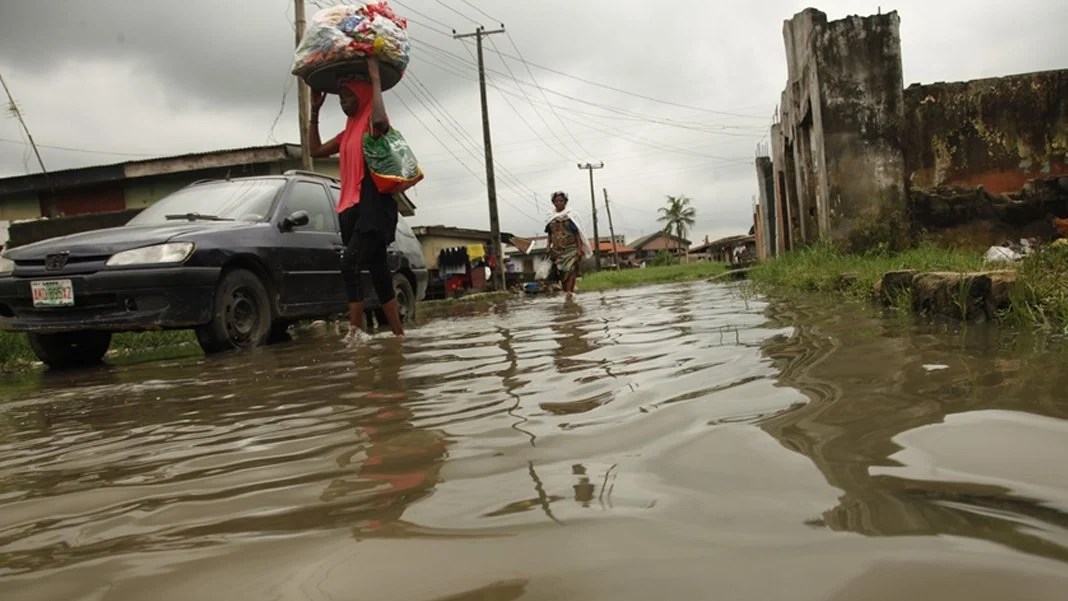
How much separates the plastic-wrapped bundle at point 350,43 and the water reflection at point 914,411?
2.97 m

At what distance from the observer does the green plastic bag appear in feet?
14.8

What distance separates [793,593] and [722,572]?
9 centimetres

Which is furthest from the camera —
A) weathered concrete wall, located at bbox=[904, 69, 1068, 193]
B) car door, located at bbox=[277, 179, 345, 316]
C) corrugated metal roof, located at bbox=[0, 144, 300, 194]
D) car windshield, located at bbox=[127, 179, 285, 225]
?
corrugated metal roof, located at bbox=[0, 144, 300, 194]

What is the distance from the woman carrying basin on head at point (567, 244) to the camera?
10375 mm

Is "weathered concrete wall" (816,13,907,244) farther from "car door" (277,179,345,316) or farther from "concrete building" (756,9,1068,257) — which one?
"car door" (277,179,345,316)

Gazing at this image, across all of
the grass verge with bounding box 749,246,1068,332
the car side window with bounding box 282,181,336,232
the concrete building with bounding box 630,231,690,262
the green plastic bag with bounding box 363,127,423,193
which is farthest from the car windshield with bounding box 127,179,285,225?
the concrete building with bounding box 630,231,690,262

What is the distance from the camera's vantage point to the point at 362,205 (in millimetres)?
4570

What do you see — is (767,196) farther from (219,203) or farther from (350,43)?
(350,43)

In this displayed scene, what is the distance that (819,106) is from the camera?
8.58m

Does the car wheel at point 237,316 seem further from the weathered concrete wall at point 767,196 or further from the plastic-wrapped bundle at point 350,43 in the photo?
the weathered concrete wall at point 767,196

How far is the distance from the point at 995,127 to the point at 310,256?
8.32m

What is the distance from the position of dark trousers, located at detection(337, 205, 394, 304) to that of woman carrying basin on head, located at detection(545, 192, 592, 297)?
18.5 ft

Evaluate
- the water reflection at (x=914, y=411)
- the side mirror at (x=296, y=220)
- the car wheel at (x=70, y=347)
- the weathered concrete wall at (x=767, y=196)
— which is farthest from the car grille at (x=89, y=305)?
the weathered concrete wall at (x=767, y=196)

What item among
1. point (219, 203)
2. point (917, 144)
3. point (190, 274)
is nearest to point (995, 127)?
point (917, 144)
